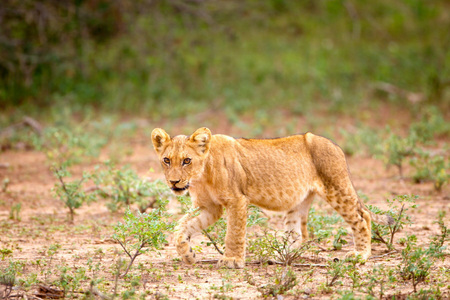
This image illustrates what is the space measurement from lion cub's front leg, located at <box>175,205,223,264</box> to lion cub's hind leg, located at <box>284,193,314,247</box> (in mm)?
786

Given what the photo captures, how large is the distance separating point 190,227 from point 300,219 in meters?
1.21

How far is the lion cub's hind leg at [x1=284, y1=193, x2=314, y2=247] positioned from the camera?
6.02 metres

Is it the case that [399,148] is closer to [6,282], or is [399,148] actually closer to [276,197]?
[276,197]

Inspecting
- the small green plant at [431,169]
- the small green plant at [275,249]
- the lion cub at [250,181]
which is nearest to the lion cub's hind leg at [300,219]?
the lion cub at [250,181]

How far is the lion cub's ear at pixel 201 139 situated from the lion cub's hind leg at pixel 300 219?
1.23m

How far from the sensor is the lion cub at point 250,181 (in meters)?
5.34

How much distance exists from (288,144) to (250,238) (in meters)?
1.07

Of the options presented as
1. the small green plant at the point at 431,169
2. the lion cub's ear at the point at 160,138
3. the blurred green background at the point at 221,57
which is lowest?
the lion cub's ear at the point at 160,138

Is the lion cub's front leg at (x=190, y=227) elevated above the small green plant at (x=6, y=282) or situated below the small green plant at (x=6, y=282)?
above

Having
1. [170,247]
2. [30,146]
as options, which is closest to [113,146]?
[30,146]

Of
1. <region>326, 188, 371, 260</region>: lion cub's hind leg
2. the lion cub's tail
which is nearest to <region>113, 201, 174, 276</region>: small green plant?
<region>326, 188, 371, 260</region>: lion cub's hind leg

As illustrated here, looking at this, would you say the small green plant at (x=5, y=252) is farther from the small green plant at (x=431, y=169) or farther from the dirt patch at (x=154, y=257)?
the small green plant at (x=431, y=169)

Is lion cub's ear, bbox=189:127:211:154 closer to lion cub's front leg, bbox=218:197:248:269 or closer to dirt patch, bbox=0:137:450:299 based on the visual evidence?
lion cub's front leg, bbox=218:197:248:269

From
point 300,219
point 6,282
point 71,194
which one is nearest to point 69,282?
point 6,282
